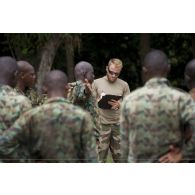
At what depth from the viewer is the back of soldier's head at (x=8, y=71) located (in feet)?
19.0

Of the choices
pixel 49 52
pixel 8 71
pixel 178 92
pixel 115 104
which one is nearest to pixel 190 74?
pixel 178 92

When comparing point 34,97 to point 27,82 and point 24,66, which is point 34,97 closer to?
point 27,82

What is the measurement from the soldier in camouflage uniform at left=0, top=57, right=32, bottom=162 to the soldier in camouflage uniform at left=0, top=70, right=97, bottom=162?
0.35 ft

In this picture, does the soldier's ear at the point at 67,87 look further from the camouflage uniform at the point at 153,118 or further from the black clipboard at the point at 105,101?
the black clipboard at the point at 105,101

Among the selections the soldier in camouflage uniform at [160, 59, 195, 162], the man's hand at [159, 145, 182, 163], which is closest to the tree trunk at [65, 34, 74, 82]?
the soldier in camouflage uniform at [160, 59, 195, 162]

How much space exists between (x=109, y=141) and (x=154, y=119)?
4.46ft

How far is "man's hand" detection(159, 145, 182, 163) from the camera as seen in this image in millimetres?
5575

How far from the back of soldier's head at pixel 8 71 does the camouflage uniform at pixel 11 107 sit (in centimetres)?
13

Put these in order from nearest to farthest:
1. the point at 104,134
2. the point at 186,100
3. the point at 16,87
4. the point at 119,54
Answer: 1. the point at 186,100
2. the point at 16,87
3. the point at 119,54
4. the point at 104,134

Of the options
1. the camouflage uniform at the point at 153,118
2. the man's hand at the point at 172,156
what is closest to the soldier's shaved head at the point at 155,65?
the camouflage uniform at the point at 153,118

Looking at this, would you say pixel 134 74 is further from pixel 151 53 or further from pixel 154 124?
pixel 154 124

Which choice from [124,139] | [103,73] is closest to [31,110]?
[124,139]

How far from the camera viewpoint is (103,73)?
21.2ft

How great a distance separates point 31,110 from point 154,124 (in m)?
1.08
